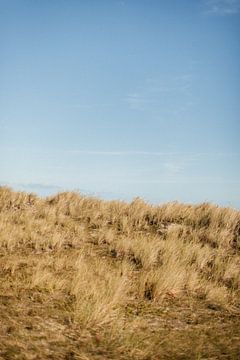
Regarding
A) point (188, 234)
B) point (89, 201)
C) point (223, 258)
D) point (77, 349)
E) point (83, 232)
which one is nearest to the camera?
point (77, 349)

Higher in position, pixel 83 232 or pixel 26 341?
pixel 83 232

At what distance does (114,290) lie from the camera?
271 inches

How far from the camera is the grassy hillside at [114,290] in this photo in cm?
525

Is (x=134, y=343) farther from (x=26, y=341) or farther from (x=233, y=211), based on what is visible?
(x=233, y=211)

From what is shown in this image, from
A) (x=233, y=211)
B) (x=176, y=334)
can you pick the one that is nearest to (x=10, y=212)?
(x=233, y=211)

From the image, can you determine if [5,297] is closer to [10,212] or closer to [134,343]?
[134,343]

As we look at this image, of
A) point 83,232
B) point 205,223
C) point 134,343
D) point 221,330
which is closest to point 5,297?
point 134,343

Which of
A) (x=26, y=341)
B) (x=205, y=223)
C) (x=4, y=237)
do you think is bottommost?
(x=26, y=341)

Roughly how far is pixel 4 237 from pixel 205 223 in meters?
7.19

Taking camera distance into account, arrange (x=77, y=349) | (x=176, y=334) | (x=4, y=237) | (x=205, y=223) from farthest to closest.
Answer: (x=205, y=223)
(x=4, y=237)
(x=176, y=334)
(x=77, y=349)

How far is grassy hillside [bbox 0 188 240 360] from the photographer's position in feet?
17.2

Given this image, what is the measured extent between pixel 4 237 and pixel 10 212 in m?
3.66

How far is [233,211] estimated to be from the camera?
15.6m

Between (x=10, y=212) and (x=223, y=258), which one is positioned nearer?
(x=223, y=258)
